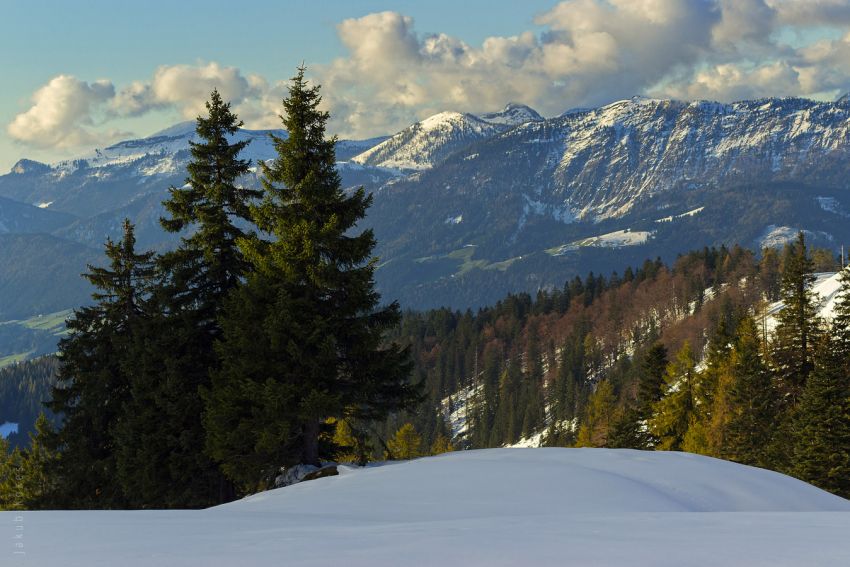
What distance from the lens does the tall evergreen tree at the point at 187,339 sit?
82.2 feet

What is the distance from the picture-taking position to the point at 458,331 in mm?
178750

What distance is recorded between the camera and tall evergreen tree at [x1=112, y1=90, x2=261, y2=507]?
2505 centimetres

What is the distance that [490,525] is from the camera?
333 inches

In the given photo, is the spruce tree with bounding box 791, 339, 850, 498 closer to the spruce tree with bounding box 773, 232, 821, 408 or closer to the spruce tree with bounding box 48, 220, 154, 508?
the spruce tree with bounding box 773, 232, 821, 408

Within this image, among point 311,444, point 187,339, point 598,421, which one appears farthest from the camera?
point 598,421

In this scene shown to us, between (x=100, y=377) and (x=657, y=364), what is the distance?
44.7 metres

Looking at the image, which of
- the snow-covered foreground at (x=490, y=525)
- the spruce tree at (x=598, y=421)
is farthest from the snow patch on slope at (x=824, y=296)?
the snow-covered foreground at (x=490, y=525)

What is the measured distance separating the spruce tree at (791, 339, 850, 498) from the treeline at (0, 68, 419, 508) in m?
29.8

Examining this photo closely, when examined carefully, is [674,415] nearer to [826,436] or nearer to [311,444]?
[826,436]

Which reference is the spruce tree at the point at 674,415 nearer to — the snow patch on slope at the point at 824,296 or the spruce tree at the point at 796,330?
→ the spruce tree at the point at 796,330

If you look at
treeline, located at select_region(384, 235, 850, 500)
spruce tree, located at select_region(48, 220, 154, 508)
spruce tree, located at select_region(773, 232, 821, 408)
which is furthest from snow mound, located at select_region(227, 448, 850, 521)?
spruce tree, located at select_region(773, 232, 821, 408)

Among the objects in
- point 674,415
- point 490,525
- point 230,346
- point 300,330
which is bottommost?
point 674,415

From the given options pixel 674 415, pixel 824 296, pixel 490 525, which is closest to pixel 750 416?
pixel 674 415

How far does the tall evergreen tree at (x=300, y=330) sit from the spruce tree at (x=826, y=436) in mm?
30288
